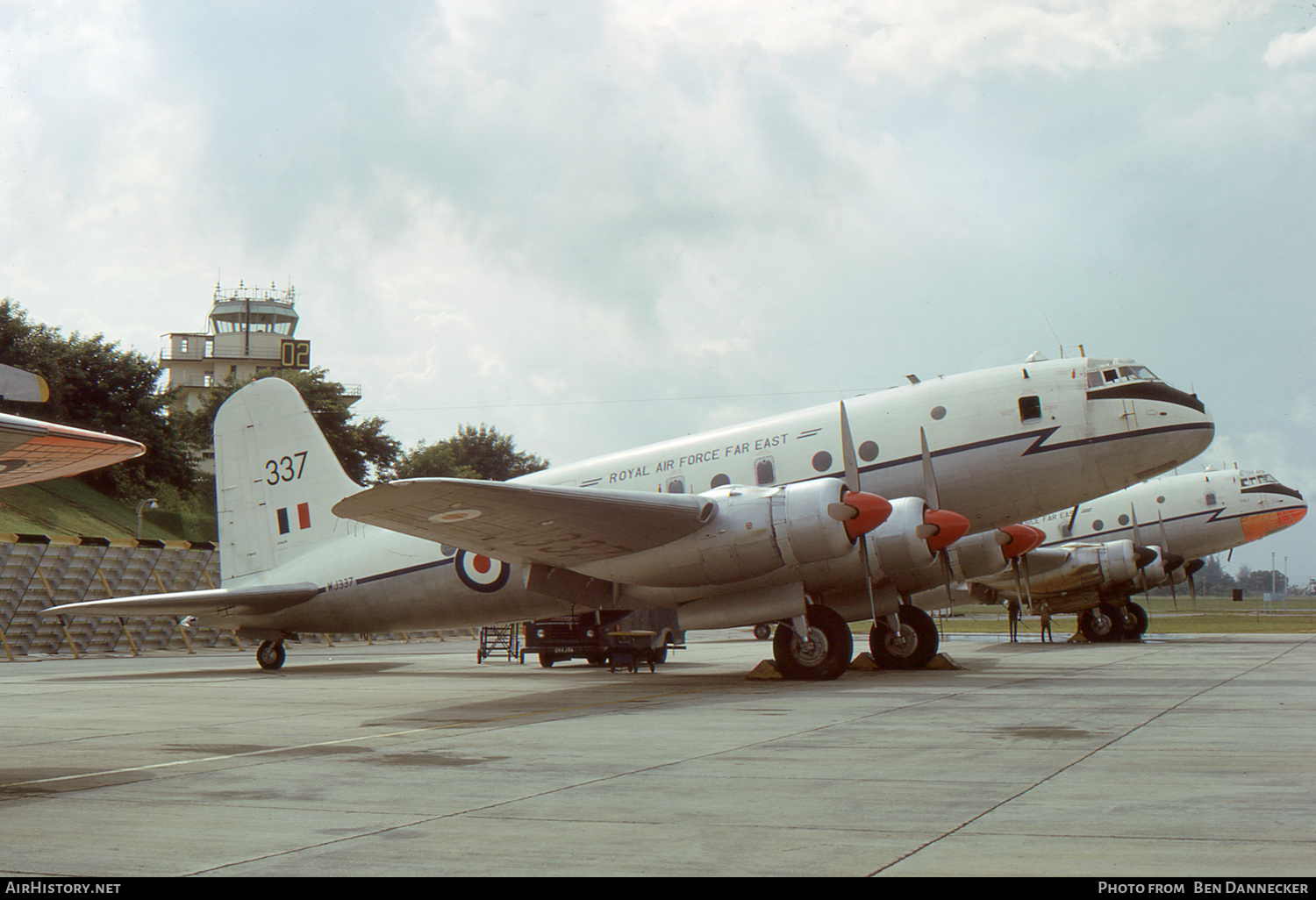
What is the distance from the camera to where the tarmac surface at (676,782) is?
198 inches

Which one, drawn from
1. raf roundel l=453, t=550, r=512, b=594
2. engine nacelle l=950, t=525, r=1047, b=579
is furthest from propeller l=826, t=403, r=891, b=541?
raf roundel l=453, t=550, r=512, b=594

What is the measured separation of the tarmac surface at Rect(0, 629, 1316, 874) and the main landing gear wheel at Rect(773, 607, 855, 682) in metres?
1.04

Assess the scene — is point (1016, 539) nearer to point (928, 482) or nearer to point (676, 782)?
point (928, 482)

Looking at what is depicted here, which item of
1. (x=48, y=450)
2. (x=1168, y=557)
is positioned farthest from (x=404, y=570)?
(x=1168, y=557)

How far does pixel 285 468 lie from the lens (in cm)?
2216

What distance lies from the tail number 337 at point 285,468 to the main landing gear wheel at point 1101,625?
26.6m

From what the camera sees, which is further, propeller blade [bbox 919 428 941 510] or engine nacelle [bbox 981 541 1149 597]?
engine nacelle [bbox 981 541 1149 597]

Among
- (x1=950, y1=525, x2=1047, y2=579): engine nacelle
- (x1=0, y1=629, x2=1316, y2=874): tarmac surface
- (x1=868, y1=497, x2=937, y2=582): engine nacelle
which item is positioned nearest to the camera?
(x1=0, y1=629, x2=1316, y2=874): tarmac surface

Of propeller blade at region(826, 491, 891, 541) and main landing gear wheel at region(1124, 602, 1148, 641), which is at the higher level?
propeller blade at region(826, 491, 891, 541)

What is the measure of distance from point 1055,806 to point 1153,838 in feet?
3.15

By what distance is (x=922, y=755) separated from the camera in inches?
337

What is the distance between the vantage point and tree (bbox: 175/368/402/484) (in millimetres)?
66562

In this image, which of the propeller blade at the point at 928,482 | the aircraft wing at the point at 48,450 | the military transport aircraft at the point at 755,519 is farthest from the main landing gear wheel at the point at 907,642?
the aircraft wing at the point at 48,450

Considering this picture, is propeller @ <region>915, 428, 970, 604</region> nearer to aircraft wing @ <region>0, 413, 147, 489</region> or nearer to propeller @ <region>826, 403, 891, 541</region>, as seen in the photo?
propeller @ <region>826, 403, 891, 541</region>
